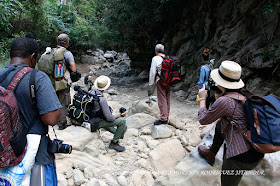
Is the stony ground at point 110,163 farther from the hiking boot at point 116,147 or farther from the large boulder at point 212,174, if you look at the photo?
the large boulder at point 212,174

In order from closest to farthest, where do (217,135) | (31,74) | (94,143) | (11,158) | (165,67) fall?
1. (11,158)
2. (31,74)
3. (217,135)
4. (94,143)
5. (165,67)

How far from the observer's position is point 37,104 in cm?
160

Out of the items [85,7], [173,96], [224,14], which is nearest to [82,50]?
[85,7]

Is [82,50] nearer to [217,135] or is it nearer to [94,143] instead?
[94,143]

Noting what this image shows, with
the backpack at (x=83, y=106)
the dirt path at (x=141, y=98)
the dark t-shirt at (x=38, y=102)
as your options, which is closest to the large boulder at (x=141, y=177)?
the backpack at (x=83, y=106)

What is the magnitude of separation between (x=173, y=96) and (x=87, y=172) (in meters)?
7.74

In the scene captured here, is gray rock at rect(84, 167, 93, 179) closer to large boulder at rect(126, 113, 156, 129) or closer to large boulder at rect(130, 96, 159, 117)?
large boulder at rect(126, 113, 156, 129)

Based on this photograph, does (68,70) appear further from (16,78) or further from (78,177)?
(16,78)

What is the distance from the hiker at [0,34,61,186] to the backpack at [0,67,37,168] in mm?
26

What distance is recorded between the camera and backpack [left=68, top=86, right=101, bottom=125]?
352 centimetres

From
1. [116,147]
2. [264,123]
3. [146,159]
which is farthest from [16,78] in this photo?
[146,159]

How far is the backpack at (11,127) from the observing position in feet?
4.35

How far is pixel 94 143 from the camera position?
3773mm

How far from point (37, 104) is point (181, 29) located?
1221 cm
